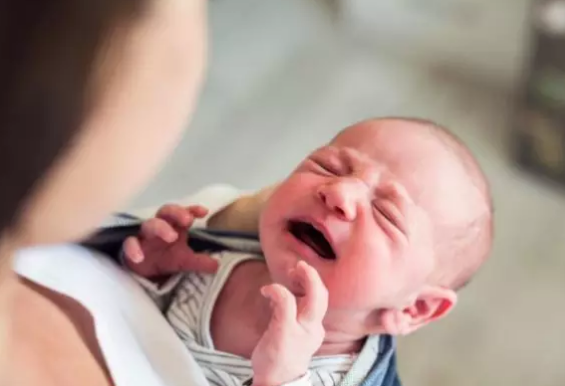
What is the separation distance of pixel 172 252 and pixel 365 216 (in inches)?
7.6

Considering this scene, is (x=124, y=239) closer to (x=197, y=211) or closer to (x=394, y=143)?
(x=197, y=211)

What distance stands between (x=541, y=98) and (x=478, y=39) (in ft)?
0.96

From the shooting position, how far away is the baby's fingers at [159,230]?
776mm

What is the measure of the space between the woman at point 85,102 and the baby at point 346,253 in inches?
16.2

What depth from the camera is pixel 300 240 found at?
755mm

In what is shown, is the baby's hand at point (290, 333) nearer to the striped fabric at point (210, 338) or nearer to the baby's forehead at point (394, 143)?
the striped fabric at point (210, 338)

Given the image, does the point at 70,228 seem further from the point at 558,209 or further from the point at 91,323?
the point at 558,209

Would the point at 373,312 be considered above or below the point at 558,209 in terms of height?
above

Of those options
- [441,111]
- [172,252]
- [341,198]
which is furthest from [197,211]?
[441,111]

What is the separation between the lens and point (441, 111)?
1.71 metres

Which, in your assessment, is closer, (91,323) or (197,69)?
(197,69)

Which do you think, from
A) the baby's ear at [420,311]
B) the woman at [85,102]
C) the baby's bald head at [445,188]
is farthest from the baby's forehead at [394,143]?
the woman at [85,102]

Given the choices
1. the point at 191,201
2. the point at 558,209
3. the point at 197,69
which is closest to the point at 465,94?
the point at 558,209

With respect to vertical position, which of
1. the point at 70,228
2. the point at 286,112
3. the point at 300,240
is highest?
the point at 70,228
